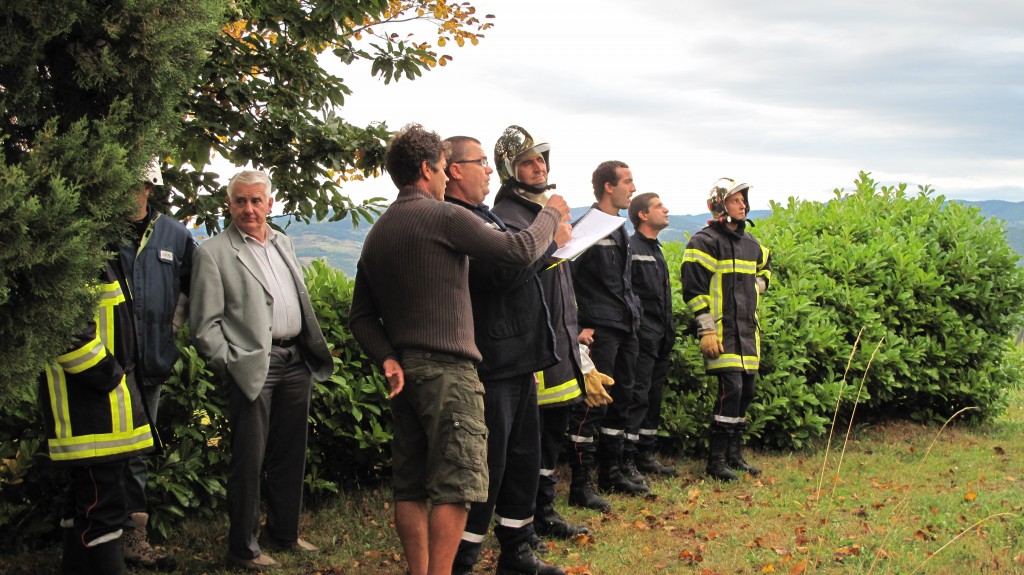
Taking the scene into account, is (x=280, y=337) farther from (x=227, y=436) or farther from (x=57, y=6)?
(x=57, y=6)

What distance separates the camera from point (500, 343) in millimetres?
4867

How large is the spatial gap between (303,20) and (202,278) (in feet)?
9.28

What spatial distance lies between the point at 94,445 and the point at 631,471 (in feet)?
13.5

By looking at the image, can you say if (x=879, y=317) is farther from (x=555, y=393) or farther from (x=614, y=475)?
(x=555, y=393)

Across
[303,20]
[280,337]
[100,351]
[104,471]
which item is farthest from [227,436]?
[303,20]

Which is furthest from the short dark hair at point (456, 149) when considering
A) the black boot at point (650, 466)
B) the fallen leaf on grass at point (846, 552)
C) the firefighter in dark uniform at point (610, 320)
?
the black boot at point (650, 466)

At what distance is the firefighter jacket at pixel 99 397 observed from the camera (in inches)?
169

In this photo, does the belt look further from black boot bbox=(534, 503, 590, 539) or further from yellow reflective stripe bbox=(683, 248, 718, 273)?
yellow reflective stripe bbox=(683, 248, 718, 273)

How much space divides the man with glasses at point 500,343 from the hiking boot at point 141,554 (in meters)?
1.62

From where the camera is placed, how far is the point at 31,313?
315 centimetres

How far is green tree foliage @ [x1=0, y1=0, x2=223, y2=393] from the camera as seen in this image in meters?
3.03

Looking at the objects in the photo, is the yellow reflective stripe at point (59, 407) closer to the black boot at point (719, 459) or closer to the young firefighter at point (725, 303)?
the young firefighter at point (725, 303)

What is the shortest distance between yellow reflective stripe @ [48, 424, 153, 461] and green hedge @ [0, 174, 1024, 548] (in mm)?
1111

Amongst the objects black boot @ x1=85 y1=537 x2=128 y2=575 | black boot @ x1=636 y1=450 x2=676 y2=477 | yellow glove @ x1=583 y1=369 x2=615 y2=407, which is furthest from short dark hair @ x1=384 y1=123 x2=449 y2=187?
black boot @ x1=636 y1=450 x2=676 y2=477
